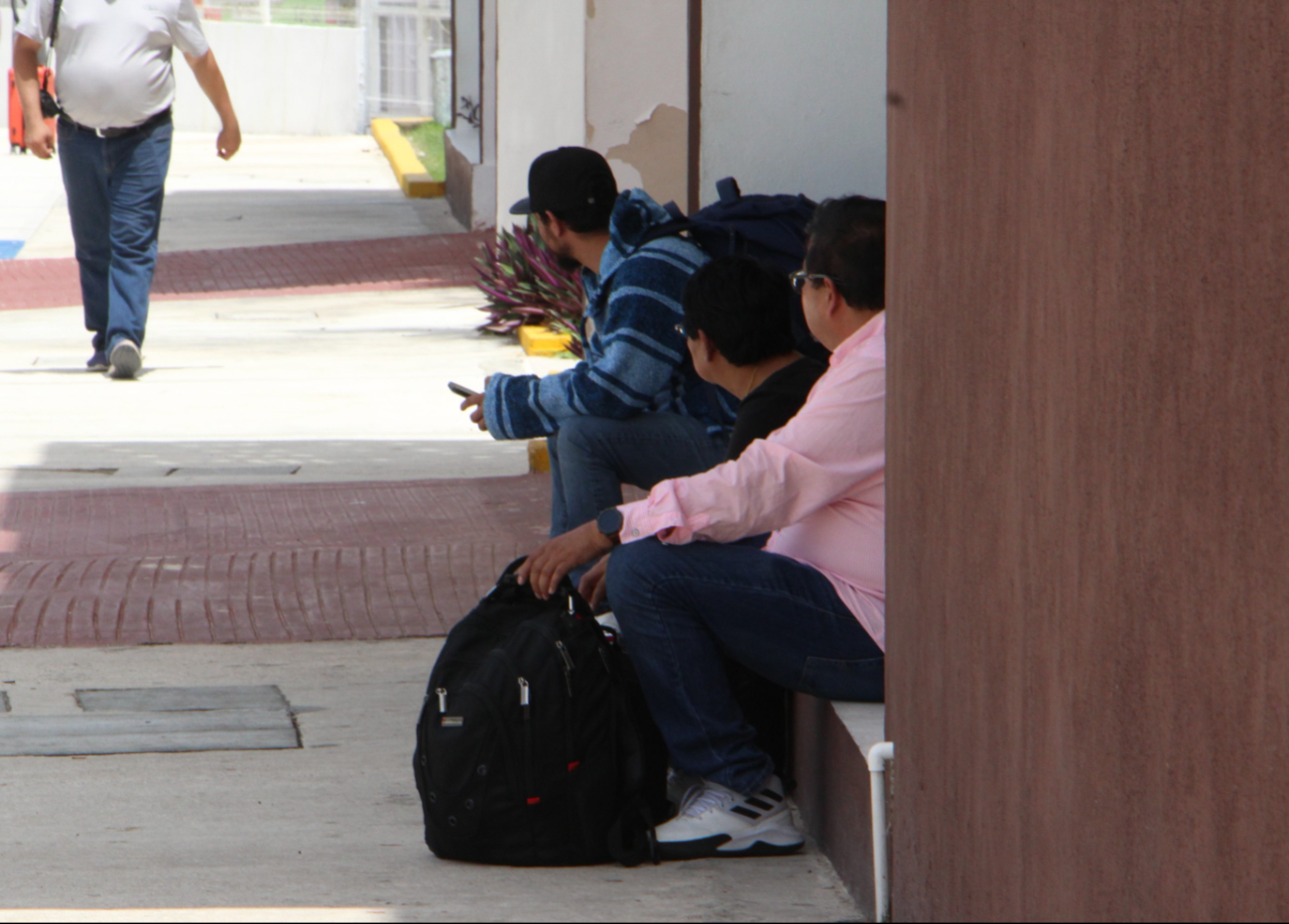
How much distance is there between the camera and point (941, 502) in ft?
8.11

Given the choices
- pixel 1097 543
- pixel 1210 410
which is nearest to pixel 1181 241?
pixel 1210 410

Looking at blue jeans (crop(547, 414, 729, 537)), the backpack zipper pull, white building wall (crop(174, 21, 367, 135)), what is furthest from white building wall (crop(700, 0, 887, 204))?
white building wall (crop(174, 21, 367, 135))

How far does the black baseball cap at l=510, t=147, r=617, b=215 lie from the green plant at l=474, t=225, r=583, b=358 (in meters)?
4.95

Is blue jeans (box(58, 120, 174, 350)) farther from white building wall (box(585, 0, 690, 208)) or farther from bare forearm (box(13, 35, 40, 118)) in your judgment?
white building wall (box(585, 0, 690, 208))

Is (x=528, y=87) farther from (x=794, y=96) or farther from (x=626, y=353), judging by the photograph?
(x=626, y=353)

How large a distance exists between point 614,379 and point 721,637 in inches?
46.5

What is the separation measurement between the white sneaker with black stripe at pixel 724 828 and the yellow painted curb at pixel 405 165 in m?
15.5

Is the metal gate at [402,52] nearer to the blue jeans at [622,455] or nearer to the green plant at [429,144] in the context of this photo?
the green plant at [429,144]

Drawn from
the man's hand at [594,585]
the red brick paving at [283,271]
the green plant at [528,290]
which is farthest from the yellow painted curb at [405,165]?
the man's hand at [594,585]

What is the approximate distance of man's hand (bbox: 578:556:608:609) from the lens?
344 cm

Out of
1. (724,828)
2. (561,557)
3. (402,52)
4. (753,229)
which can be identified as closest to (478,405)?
(753,229)

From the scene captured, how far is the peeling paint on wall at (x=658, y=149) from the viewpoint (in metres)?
7.61

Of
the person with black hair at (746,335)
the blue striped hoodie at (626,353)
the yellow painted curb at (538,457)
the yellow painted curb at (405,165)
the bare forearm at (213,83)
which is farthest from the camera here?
the yellow painted curb at (405,165)

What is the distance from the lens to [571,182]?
172 inches
